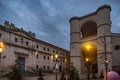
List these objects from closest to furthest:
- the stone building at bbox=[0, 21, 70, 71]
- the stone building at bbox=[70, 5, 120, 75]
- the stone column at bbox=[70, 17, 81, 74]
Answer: the stone building at bbox=[0, 21, 70, 71] < the stone building at bbox=[70, 5, 120, 75] < the stone column at bbox=[70, 17, 81, 74]

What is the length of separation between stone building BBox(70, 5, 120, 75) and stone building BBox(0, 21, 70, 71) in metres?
9.66

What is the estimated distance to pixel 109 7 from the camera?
44531 mm

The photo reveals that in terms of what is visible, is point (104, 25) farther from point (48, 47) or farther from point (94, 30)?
point (48, 47)

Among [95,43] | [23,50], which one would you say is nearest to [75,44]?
[95,43]

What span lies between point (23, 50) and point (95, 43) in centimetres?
1812

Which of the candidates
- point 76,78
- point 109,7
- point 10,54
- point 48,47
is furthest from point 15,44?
point 109,7

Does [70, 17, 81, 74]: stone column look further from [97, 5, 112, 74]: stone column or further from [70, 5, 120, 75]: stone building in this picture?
[97, 5, 112, 74]: stone column

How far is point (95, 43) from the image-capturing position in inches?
1866

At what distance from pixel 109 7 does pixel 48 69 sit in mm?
26713

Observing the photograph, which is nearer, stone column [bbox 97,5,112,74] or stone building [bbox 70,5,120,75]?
stone column [bbox 97,5,112,74]

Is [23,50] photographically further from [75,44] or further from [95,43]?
[95,43]

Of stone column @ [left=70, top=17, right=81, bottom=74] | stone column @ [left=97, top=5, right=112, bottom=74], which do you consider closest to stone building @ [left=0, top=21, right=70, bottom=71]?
stone column @ [left=70, top=17, right=81, bottom=74]

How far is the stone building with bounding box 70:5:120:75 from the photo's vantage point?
4310cm

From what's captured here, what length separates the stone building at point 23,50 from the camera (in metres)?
41.1
